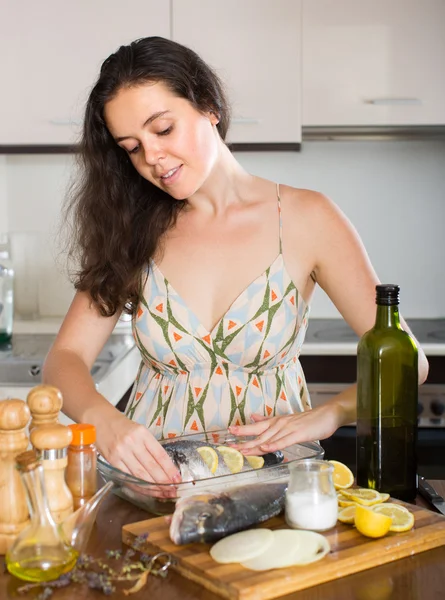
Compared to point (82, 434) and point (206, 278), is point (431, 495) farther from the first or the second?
point (206, 278)

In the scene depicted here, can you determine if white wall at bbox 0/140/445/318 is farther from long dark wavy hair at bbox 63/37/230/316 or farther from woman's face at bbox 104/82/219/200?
woman's face at bbox 104/82/219/200

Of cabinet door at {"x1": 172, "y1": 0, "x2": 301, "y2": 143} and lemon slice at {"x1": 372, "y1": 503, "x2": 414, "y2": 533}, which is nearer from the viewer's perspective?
lemon slice at {"x1": 372, "y1": 503, "x2": 414, "y2": 533}

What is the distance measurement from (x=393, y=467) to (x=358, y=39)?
206cm

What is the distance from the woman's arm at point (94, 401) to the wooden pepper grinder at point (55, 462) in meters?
0.19

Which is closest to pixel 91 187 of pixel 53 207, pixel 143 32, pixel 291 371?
pixel 291 371

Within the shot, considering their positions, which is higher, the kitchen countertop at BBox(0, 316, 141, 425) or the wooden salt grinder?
the wooden salt grinder

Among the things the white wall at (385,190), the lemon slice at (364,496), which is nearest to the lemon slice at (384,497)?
the lemon slice at (364,496)

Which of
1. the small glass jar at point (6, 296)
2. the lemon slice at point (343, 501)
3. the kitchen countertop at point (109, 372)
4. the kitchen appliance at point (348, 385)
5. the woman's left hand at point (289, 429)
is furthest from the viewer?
the small glass jar at point (6, 296)

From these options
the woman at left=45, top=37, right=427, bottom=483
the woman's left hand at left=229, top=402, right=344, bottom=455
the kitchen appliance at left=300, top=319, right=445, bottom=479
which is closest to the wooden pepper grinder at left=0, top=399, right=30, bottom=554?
the woman's left hand at left=229, top=402, right=344, bottom=455

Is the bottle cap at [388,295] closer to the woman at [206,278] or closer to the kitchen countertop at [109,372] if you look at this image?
the woman at [206,278]

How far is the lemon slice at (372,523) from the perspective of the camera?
42.1 inches

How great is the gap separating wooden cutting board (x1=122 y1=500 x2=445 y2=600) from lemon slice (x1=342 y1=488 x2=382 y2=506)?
0.05 m

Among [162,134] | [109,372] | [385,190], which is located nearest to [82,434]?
[162,134]

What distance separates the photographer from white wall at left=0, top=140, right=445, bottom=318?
3375 mm
